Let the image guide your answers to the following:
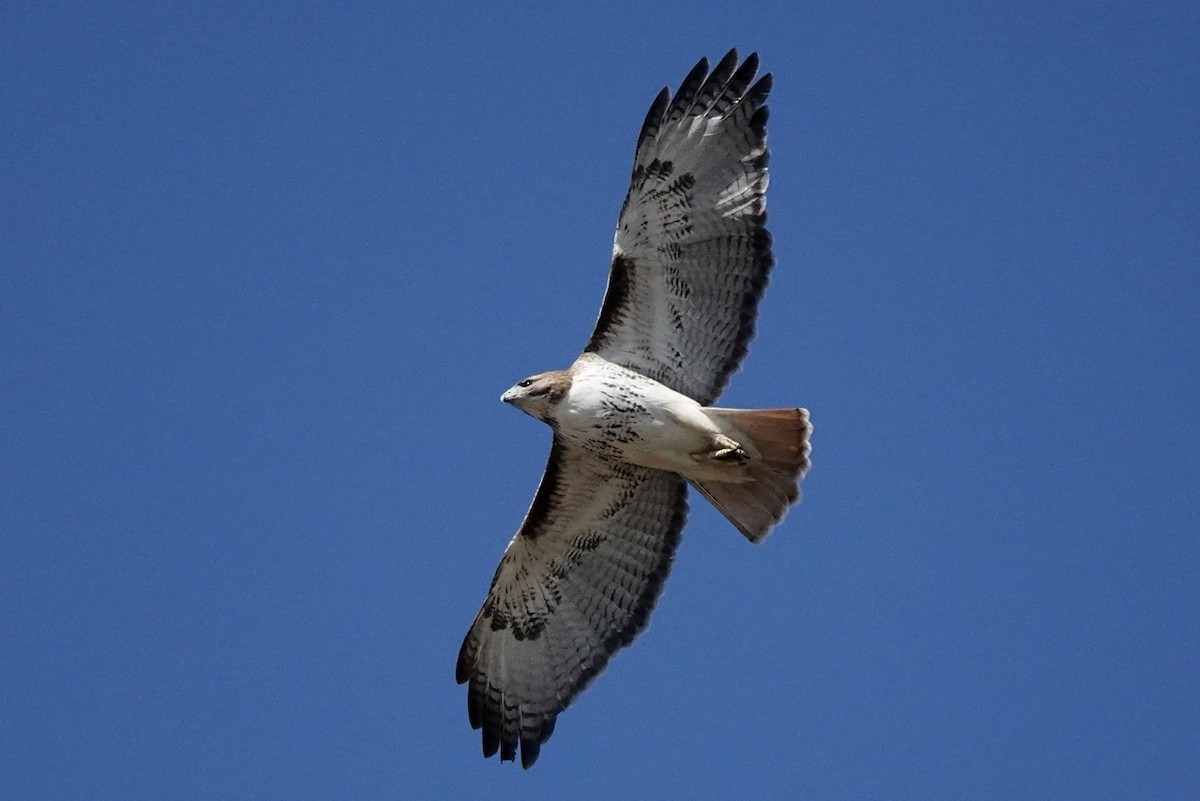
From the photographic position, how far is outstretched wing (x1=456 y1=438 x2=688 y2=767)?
9.81 meters

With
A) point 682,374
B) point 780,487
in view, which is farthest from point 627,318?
point 780,487

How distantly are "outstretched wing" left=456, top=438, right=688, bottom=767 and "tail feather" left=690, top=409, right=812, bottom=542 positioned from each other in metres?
0.52

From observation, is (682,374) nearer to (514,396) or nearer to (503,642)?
(514,396)

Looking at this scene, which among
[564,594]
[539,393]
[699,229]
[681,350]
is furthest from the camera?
[564,594]

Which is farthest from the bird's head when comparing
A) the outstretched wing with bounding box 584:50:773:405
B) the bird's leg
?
the bird's leg

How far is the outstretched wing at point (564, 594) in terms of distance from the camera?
9.81 m

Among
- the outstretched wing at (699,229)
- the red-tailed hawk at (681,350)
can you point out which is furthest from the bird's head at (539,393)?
the outstretched wing at (699,229)

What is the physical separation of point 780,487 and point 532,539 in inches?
65.8

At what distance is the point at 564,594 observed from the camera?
1007 centimetres

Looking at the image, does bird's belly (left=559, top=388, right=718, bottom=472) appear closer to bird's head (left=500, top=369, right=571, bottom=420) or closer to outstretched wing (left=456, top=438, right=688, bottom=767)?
bird's head (left=500, top=369, right=571, bottom=420)

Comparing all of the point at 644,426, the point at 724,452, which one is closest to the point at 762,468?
the point at 724,452

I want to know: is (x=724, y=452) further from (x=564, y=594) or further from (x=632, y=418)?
(x=564, y=594)

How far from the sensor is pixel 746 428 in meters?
9.18

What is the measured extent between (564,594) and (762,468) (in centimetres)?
165
